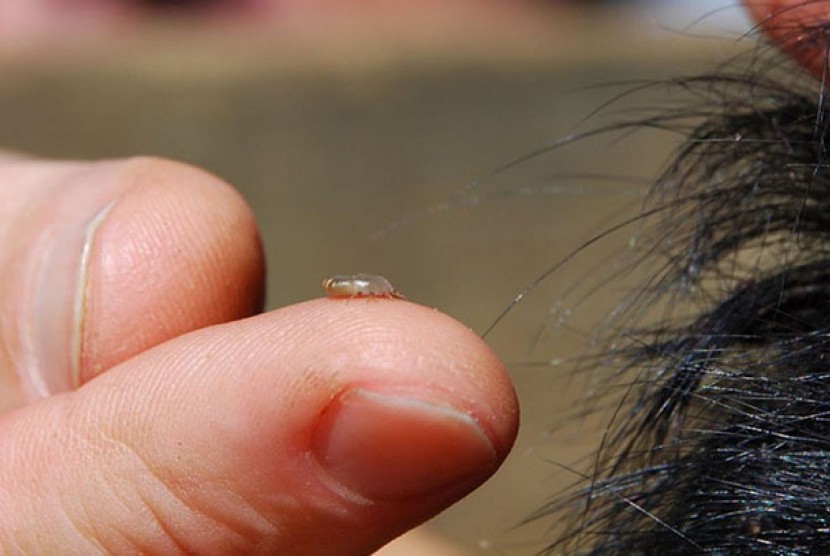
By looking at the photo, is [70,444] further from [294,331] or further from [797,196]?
Answer: [797,196]

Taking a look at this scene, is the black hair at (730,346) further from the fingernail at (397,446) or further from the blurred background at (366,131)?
the blurred background at (366,131)

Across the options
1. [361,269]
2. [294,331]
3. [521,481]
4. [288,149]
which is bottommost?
[521,481]

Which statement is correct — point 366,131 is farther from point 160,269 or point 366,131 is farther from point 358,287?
point 358,287

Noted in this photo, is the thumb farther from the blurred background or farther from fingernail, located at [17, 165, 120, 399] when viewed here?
the blurred background

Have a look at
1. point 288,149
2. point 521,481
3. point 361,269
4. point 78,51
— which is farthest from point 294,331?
point 78,51

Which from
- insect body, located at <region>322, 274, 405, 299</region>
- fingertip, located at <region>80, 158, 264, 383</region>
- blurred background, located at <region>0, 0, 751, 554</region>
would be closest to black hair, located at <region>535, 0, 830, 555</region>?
insect body, located at <region>322, 274, 405, 299</region>

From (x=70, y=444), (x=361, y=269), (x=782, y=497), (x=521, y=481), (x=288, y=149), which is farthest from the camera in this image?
(x=288, y=149)

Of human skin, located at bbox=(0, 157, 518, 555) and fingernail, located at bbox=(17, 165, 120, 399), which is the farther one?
fingernail, located at bbox=(17, 165, 120, 399)
